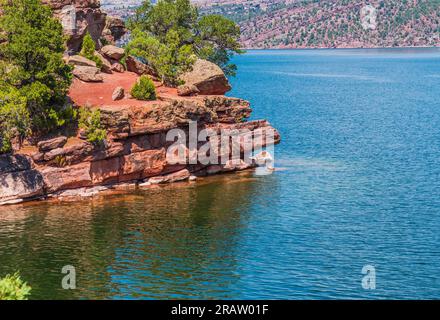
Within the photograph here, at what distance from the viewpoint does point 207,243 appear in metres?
67.0

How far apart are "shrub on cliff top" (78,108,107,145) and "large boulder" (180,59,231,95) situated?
17708mm

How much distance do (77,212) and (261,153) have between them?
33.4 m

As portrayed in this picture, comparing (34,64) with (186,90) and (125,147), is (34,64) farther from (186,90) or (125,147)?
(186,90)

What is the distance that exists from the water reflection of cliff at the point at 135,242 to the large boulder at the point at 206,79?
1679cm

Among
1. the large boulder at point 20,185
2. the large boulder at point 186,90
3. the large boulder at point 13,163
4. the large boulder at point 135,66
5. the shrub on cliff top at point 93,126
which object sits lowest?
the large boulder at point 20,185

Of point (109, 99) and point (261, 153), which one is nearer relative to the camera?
point (109, 99)

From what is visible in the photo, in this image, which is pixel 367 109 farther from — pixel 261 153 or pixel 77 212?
pixel 77 212

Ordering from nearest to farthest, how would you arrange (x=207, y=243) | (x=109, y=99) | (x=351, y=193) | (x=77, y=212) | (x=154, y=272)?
(x=154, y=272) → (x=207, y=243) → (x=77, y=212) → (x=351, y=193) → (x=109, y=99)

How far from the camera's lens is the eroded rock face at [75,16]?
9704 centimetres

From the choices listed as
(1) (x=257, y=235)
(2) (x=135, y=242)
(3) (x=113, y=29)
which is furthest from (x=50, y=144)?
(3) (x=113, y=29)

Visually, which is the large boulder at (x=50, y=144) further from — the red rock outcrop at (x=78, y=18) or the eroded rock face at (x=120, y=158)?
the red rock outcrop at (x=78, y=18)

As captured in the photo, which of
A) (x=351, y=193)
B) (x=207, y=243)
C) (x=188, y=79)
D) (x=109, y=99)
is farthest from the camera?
(x=188, y=79)

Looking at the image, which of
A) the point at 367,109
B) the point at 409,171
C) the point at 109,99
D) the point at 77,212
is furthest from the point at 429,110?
the point at 77,212

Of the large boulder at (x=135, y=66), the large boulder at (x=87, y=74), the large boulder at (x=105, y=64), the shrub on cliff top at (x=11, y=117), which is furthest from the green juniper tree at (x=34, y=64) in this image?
the large boulder at (x=135, y=66)
